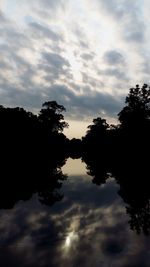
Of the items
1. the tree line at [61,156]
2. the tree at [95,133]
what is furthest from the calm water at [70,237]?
the tree at [95,133]

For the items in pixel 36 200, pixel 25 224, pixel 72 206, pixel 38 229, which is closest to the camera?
pixel 38 229

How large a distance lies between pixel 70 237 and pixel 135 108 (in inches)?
3710

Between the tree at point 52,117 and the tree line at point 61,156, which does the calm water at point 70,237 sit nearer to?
the tree line at point 61,156

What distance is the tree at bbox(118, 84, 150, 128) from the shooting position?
103025 mm

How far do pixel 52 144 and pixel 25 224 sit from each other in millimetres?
110047

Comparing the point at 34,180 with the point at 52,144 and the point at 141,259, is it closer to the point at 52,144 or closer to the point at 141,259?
the point at 141,259

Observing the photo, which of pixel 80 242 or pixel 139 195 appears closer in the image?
pixel 80 242

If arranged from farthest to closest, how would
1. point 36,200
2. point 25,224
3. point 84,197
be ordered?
point 84,197
point 36,200
point 25,224

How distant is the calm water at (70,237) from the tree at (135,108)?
8138 centimetres

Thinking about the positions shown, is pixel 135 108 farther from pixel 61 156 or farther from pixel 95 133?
pixel 95 133


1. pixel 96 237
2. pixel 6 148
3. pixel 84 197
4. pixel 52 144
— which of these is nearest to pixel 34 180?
pixel 84 197

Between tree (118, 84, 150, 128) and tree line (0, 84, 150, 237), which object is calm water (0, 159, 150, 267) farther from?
tree (118, 84, 150, 128)

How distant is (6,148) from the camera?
74062mm

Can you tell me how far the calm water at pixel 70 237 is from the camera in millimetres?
11352
